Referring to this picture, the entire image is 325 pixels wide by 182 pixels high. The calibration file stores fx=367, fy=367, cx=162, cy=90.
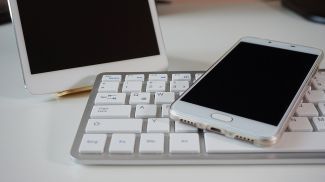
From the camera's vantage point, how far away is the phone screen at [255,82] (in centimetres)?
32

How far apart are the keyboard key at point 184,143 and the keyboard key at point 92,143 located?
6 cm

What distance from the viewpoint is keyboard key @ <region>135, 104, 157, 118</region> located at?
34cm

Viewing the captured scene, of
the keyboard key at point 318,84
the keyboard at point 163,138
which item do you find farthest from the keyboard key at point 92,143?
the keyboard key at point 318,84

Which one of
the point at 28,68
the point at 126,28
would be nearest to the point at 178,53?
the point at 126,28

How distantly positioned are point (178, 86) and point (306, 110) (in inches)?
5.0

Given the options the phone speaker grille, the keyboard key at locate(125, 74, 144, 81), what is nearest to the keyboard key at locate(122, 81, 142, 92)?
the keyboard key at locate(125, 74, 144, 81)

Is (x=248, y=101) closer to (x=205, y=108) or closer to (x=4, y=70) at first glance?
(x=205, y=108)

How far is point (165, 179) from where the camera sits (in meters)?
0.29

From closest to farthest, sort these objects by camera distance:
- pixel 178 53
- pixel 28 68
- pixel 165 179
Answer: pixel 165 179, pixel 28 68, pixel 178 53

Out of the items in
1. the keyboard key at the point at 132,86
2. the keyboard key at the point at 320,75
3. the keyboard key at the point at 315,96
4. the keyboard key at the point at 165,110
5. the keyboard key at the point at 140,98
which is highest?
the keyboard key at the point at 132,86

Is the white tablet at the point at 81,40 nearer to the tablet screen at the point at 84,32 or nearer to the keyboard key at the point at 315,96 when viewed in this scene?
the tablet screen at the point at 84,32

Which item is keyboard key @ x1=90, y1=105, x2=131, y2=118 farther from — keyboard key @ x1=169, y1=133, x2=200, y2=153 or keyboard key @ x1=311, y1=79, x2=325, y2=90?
keyboard key @ x1=311, y1=79, x2=325, y2=90

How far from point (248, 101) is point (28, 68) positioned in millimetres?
230

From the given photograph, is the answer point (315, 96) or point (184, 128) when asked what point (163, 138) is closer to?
point (184, 128)
